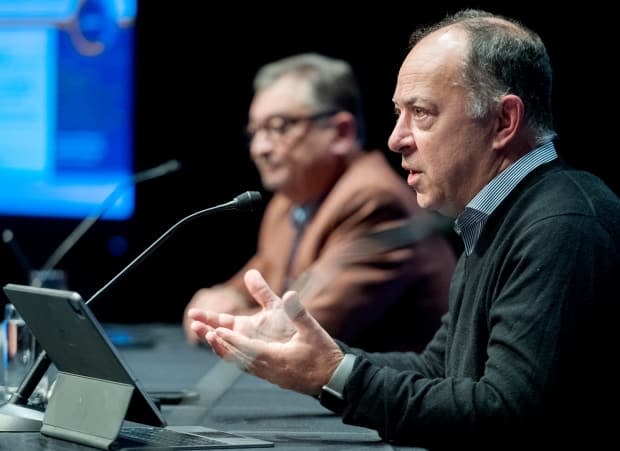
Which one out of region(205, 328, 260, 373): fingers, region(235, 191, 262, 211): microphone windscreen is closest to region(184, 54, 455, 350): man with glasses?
region(235, 191, 262, 211): microphone windscreen

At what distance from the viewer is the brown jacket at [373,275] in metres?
2.91

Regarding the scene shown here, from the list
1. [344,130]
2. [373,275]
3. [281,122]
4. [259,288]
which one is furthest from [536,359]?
[281,122]

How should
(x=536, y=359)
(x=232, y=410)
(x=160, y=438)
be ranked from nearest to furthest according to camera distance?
(x=536, y=359), (x=160, y=438), (x=232, y=410)

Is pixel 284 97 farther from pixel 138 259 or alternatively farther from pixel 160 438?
pixel 160 438

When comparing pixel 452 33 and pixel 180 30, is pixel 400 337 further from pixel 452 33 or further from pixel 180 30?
pixel 180 30

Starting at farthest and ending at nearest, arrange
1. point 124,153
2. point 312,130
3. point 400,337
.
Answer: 1. point 124,153
2. point 312,130
3. point 400,337

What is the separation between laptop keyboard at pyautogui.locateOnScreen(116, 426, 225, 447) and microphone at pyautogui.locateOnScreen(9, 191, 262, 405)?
0.77ft

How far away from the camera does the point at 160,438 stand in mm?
1593

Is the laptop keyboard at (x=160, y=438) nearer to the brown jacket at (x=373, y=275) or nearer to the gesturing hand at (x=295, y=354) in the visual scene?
the gesturing hand at (x=295, y=354)

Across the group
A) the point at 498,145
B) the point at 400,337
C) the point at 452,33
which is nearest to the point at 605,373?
the point at 498,145

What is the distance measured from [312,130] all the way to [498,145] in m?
1.62

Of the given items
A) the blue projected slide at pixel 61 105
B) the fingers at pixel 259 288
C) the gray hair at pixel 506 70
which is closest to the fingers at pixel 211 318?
the fingers at pixel 259 288

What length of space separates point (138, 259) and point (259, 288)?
210mm

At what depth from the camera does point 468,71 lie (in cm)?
173
